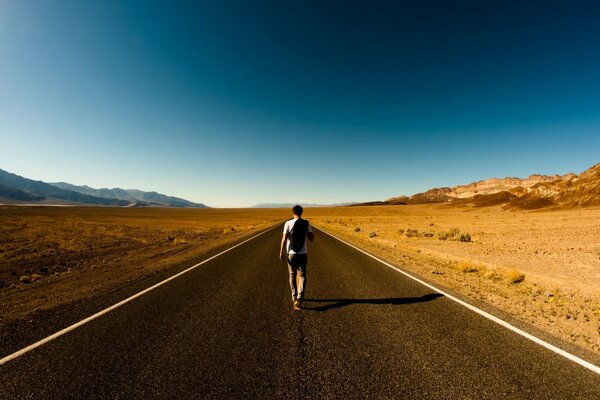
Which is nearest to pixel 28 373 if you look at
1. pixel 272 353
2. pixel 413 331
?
pixel 272 353

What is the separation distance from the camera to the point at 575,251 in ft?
50.7

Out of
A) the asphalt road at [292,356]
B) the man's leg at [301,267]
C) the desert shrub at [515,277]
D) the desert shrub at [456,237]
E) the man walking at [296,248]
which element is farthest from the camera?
the desert shrub at [456,237]

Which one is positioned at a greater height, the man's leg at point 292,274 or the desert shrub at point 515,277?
the man's leg at point 292,274

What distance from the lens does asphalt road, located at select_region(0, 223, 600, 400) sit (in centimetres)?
346

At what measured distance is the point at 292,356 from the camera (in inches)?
167

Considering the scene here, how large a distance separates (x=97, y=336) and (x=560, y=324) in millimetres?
8276

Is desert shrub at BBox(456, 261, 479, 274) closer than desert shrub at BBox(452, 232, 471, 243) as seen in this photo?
Yes

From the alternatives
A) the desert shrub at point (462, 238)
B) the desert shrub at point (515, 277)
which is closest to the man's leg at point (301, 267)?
the desert shrub at point (515, 277)

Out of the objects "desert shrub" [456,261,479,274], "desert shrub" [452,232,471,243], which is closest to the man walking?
"desert shrub" [456,261,479,274]

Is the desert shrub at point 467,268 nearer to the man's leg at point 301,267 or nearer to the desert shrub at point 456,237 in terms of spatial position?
the man's leg at point 301,267

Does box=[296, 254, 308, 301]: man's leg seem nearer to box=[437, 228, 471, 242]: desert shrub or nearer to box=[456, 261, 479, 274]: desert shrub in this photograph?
box=[456, 261, 479, 274]: desert shrub

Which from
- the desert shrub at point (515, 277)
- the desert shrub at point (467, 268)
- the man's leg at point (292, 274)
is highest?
the man's leg at point (292, 274)

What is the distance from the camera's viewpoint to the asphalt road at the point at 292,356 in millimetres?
3455

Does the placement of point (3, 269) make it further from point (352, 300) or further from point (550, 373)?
point (550, 373)
